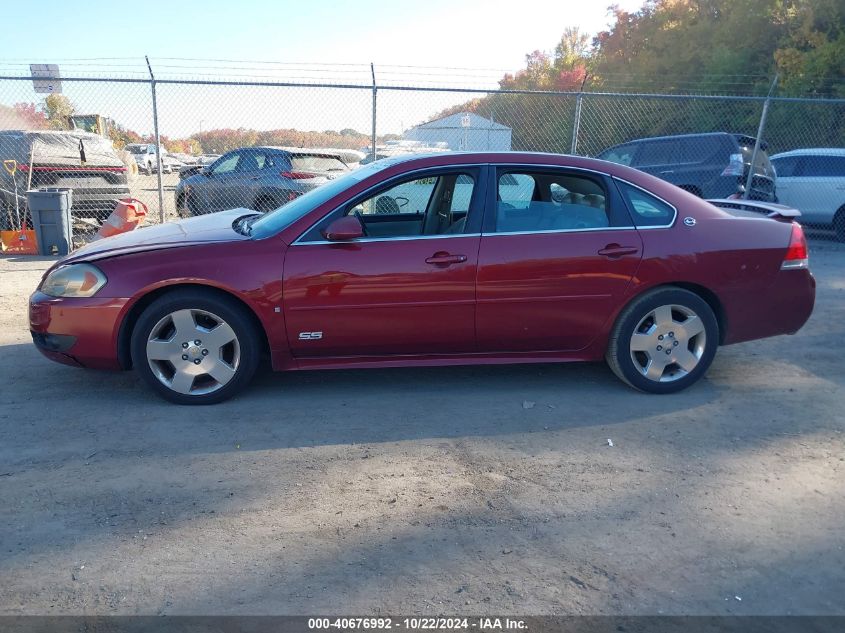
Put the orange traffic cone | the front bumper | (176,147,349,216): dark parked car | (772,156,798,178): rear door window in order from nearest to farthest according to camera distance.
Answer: the front bumper < the orange traffic cone < (176,147,349,216): dark parked car < (772,156,798,178): rear door window

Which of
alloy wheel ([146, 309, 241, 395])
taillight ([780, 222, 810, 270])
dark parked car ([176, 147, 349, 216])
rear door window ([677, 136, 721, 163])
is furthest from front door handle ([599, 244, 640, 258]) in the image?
rear door window ([677, 136, 721, 163])

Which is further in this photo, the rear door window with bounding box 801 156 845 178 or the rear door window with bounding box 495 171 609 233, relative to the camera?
the rear door window with bounding box 801 156 845 178

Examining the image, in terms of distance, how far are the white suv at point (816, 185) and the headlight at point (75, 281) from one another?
1119 cm

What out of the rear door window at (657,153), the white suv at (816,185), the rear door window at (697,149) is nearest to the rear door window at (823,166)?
the white suv at (816,185)

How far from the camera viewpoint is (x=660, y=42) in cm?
2995

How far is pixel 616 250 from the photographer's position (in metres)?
4.58

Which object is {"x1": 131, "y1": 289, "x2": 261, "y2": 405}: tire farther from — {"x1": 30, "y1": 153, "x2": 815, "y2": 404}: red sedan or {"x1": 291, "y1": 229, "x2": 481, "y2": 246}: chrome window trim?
{"x1": 291, "y1": 229, "x2": 481, "y2": 246}: chrome window trim

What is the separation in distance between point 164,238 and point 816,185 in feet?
37.3

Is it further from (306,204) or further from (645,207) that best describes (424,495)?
(645,207)

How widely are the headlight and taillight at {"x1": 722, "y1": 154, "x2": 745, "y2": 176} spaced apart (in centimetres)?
1009

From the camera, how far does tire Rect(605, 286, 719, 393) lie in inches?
184

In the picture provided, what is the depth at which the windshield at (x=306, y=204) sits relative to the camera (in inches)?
177

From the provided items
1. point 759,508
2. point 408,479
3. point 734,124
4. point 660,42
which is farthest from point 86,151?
point 660,42

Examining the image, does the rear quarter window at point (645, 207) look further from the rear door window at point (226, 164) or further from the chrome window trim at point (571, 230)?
the rear door window at point (226, 164)
